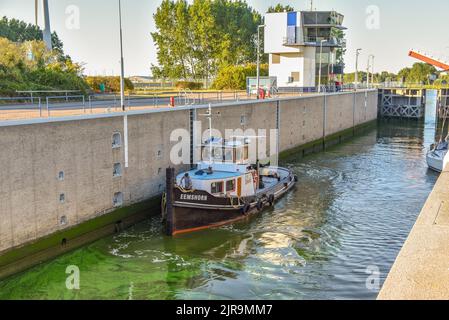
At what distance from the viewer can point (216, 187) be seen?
2467 cm

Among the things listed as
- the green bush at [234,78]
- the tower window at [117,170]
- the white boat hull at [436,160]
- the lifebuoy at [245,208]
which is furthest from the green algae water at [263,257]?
the green bush at [234,78]

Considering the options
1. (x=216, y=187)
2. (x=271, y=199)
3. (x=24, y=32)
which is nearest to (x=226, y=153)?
(x=216, y=187)

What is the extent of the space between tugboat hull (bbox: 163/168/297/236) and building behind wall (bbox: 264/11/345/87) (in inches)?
1673

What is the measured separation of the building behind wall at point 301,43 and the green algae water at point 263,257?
35.6m

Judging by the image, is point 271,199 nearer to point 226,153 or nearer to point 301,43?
point 226,153

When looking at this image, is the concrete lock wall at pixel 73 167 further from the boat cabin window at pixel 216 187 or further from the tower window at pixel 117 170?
the boat cabin window at pixel 216 187

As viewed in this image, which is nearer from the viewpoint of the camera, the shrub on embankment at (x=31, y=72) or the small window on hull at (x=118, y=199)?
the small window on hull at (x=118, y=199)

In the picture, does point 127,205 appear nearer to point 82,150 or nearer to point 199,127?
point 82,150

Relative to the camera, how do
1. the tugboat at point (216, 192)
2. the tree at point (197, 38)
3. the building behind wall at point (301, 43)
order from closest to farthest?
the tugboat at point (216, 192)
the building behind wall at point (301, 43)
the tree at point (197, 38)

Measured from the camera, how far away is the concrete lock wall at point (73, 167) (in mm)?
18750
